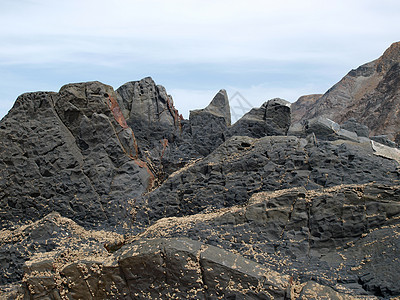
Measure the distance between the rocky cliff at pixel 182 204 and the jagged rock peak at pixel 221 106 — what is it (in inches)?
1.5

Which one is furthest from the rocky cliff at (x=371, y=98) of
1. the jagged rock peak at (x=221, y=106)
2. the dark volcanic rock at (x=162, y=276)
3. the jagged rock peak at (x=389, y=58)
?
the dark volcanic rock at (x=162, y=276)

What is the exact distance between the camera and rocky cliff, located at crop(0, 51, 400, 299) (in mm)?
8367

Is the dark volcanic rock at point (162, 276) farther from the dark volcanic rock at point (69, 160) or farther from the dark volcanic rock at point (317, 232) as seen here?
the dark volcanic rock at point (69, 160)

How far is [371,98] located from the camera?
4412cm

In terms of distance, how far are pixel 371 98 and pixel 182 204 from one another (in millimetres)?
38364

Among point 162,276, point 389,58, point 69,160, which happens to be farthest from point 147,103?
point 389,58

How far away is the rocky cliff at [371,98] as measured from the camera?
37750 mm

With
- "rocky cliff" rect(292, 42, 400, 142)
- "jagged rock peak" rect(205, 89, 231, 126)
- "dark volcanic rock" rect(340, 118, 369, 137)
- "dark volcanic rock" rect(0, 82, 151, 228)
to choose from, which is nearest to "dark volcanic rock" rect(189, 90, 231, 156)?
"jagged rock peak" rect(205, 89, 231, 126)

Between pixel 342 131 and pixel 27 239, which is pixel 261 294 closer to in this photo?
pixel 27 239

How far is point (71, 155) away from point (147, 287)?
5.54 metres

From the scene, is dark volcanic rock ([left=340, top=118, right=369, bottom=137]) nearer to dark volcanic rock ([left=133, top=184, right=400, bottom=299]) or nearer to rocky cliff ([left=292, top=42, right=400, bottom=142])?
dark volcanic rock ([left=133, top=184, right=400, bottom=299])

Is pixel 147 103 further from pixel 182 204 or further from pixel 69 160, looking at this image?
pixel 182 204

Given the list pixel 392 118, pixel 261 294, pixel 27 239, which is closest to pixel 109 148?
pixel 27 239

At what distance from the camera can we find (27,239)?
10523mm
